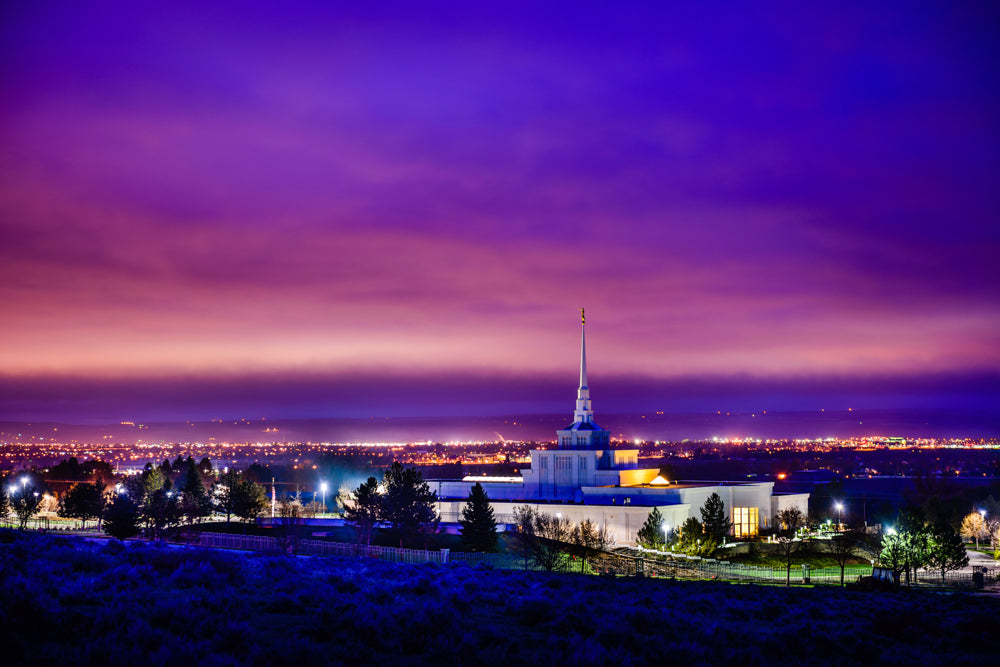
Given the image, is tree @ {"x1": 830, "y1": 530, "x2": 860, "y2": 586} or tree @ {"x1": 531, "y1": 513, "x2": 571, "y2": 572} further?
tree @ {"x1": 830, "y1": 530, "x2": 860, "y2": 586}

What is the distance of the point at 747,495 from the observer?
75875 millimetres

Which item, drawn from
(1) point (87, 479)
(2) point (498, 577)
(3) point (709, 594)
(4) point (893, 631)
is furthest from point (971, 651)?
(1) point (87, 479)

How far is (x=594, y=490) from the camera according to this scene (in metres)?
71.5

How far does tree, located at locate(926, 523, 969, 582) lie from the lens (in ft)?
166

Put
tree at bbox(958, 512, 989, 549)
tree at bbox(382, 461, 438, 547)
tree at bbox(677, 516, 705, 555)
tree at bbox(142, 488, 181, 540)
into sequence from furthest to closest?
tree at bbox(958, 512, 989, 549), tree at bbox(677, 516, 705, 555), tree at bbox(382, 461, 438, 547), tree at bbox(142, 488, 181, 540)

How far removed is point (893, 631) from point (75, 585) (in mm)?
17876

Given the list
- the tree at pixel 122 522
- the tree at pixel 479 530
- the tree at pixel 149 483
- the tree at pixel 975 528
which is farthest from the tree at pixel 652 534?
the tree at pixel 149 483

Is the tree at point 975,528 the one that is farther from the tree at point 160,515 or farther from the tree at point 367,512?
the tree at point 160,515

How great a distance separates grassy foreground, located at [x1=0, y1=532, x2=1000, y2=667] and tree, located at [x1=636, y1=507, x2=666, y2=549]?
1302 inches

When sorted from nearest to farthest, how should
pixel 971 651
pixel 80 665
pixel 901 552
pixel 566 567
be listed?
pixel 80 665 → pixel 971 651 → pixel 566 567 → pixel 901 552

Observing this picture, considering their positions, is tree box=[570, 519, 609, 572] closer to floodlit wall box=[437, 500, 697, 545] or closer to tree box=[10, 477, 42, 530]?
floodlit wall box=[437, 500, 697, 545]

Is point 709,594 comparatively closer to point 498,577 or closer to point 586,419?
point 498,577

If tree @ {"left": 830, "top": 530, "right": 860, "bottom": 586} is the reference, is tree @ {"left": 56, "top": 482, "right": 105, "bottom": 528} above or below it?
above

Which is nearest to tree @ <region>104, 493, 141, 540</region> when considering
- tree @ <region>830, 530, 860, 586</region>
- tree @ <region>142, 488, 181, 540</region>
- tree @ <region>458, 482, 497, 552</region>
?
tree @ <region>142, 488, 181, 540</region>
